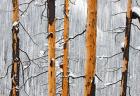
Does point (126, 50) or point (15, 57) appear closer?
point (15, 57)

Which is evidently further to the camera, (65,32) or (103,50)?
(103,50)

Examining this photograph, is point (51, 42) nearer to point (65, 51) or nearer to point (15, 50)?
point (15, 50)

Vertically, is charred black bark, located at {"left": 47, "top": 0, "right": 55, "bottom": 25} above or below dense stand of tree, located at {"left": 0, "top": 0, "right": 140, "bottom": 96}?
above

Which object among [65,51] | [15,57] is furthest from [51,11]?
[65,51]

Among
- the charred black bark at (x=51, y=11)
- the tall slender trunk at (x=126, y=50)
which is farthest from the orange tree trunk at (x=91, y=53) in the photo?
the tall slender trunk at (x=126, y=50)

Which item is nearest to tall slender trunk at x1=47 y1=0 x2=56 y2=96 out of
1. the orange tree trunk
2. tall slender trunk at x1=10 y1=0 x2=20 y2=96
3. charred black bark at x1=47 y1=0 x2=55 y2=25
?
charred black bark at x1=47 y1=0 x2=55 y2=25

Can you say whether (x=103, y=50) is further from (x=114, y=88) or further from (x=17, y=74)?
(x=17, y=74)

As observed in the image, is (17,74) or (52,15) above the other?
(52,15)

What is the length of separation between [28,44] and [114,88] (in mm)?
33469

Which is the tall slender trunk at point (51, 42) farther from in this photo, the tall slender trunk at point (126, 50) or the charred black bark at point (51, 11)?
the tall slender trunk at point (126, 50)

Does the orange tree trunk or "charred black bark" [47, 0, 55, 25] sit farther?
"charred black bark" [47, 0, 55, 25]

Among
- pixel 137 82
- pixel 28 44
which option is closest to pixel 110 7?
pixel 28 44

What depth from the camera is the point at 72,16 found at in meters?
166

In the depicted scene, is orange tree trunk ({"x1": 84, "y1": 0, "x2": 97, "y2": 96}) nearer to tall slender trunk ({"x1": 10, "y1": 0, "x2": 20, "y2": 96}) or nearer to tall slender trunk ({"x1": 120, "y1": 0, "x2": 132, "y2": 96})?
tall slender trunk ({"x1": 10, "y1": 0, "x2": 20, "y2": 96})
